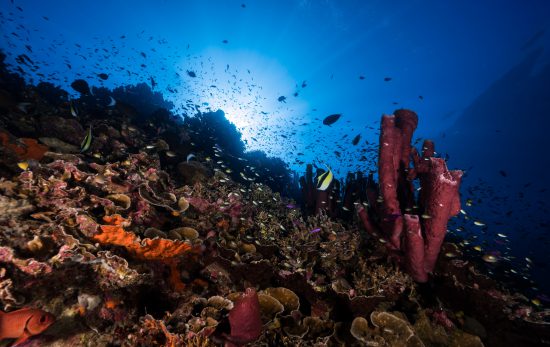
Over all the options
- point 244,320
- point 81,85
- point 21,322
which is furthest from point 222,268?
point 81,85

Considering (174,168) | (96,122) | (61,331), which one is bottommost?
(61,331)

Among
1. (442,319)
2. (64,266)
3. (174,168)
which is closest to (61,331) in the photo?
(64,266)

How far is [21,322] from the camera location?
86.8 inches

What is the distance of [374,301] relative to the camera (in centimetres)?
361

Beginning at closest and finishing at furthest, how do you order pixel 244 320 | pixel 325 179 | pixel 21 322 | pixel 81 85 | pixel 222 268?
pixel 21 322
pixel 244 320
pixel 222 268
pixel 325 179
pixel 81 85

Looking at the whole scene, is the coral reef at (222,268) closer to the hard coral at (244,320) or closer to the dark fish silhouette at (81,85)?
the hard coral at (244,320)

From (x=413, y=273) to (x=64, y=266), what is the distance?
5275 millimetres

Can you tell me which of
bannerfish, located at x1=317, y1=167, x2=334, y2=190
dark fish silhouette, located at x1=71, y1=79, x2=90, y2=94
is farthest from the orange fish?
dark fish silhouette, located at x1=71, y1=79, x2=90, y2=94

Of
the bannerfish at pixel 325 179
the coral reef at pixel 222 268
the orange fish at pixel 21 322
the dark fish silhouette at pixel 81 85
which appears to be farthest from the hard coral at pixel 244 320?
the dark fish silhouette at pixel 81 85

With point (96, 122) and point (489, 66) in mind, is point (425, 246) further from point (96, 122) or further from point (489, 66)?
point (489, 66)

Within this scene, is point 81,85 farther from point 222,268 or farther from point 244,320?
point 244,320

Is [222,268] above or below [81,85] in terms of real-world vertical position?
below

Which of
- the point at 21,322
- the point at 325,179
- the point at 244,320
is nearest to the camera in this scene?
the point at 21,322

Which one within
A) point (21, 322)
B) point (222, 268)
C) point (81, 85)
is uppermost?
point (81, 85)
